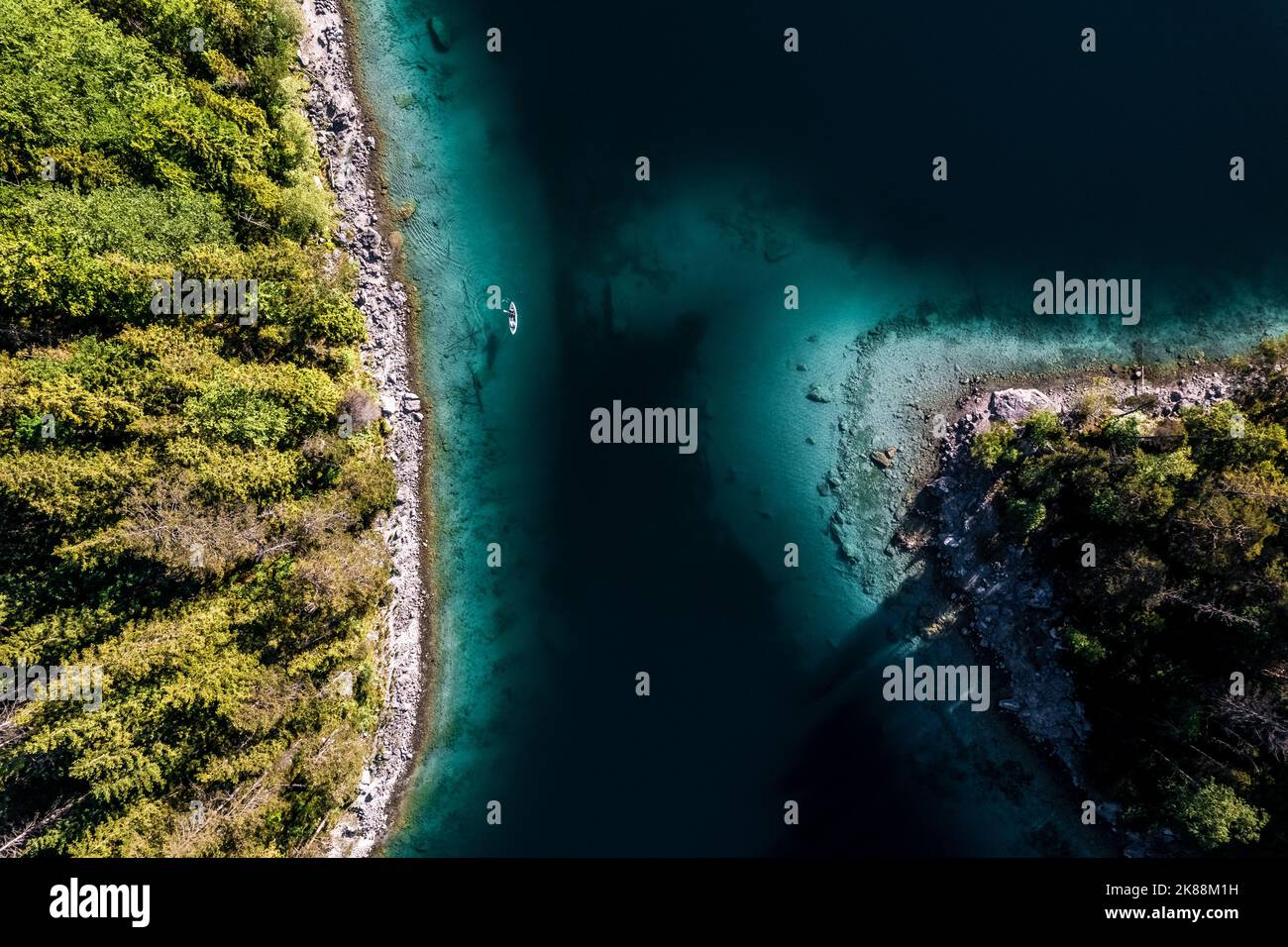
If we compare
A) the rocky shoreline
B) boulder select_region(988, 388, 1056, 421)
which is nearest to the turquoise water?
the rocky shoreline

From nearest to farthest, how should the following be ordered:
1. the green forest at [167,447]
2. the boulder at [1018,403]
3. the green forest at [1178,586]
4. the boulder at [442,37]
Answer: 1. the green forest at [167,447]
2. the green forest at [1178,586]
3. the boulder at [1018,403]
4. the boulder at [442,37]

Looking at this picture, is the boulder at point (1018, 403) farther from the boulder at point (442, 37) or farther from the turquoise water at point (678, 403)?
the boulder at point (442, 37)

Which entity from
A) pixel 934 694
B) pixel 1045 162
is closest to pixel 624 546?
pixel 934 694

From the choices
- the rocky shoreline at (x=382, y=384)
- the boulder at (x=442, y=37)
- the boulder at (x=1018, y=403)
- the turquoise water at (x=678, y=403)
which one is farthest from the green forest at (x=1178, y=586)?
the boulder at (x=442, y=37)

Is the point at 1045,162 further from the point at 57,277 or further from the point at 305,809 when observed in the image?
the point at 305,809

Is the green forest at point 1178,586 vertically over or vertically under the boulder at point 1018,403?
under
